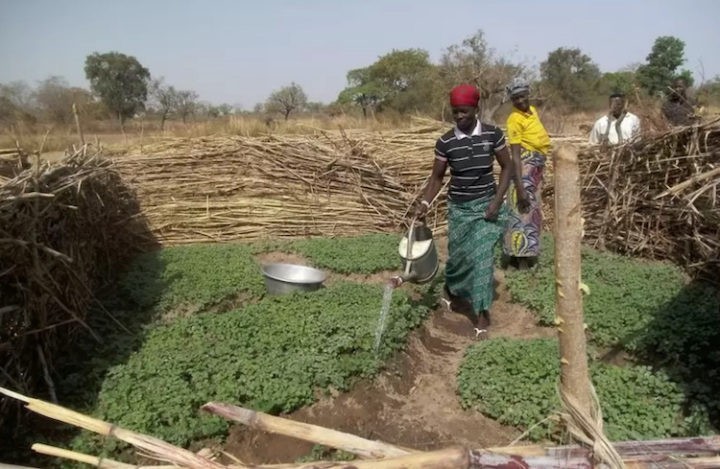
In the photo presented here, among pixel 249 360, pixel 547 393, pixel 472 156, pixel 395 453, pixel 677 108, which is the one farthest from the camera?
pixel 677 108

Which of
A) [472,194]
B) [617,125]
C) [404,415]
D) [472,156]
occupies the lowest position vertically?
[404,415]

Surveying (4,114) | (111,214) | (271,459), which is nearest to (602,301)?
(271,459)

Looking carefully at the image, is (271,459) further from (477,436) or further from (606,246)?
(606,246)

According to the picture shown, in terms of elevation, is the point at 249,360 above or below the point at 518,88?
below

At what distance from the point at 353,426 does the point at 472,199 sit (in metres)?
2.11

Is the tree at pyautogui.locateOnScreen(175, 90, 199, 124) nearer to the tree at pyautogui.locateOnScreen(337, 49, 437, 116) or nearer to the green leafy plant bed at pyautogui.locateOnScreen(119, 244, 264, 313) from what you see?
the tree at pyautogui.locateOnScreen(337, 49, 437, 116)

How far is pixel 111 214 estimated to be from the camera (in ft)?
20.3

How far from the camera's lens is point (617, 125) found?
275 inches

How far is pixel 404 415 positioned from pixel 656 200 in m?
4.43

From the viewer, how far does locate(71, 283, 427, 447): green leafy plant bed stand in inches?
135

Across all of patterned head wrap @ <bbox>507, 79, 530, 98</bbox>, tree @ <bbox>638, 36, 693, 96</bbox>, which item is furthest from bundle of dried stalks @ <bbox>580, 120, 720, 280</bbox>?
tree @ <bbox>638, 36, 693, 96</bbox>

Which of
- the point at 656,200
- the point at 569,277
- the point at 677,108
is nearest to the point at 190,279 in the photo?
the point at 569,277

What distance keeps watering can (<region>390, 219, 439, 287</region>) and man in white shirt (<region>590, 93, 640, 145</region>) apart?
3.72 meters

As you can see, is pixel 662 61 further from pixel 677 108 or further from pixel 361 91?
pixel 677 108
